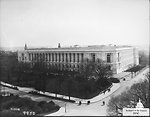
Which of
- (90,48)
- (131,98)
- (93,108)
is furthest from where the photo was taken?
(90,48)

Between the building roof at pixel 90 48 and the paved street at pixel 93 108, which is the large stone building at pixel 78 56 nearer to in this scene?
the building roof at pixel 90 48

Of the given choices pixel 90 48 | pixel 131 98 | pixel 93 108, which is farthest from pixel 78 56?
pixel 131 98

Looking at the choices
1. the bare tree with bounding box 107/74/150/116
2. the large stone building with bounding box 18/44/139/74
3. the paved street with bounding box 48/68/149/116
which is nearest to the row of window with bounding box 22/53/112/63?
the large stone building with bounding box 18/44/139/74

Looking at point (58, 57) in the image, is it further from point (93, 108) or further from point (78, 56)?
point (93, 108)

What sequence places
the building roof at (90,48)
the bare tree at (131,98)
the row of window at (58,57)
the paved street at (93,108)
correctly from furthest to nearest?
the row of window at (58,57) → the building roof at (90,48) → the paved street at (93,108) → the bare tree at (131,98)

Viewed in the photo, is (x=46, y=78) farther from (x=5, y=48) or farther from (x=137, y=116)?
(x=137, y=116)

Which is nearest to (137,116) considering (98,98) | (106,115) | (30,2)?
(106,115)

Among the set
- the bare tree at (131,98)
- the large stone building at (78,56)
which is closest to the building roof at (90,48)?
the large stone building at (78,56)

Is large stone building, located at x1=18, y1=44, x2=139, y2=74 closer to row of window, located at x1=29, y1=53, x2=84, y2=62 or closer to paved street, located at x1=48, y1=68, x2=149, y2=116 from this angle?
row of window, located at x1=29, y1=53, x2=84, y2=62
